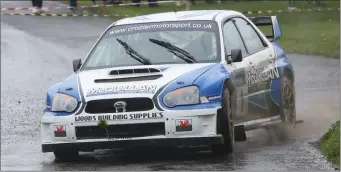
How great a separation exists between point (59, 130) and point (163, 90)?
108 cm

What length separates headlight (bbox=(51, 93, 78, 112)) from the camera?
9.84 m

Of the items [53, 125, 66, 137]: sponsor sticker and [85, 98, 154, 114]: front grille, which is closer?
[85, 98, 154, 114]: front grille

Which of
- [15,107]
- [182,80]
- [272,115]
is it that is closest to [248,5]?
[15,107]

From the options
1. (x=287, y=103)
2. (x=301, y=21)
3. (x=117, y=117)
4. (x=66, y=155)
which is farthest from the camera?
(x=301, y=21)

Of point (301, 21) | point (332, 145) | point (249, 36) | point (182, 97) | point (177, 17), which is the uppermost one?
point (177, 17)

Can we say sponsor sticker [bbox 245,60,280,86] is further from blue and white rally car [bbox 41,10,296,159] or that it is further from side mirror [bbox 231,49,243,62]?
side mirror [bbox 231,49,243,62]

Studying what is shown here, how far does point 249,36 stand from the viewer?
39.9 ft

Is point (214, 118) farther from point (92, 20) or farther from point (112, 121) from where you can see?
point (92, 20)

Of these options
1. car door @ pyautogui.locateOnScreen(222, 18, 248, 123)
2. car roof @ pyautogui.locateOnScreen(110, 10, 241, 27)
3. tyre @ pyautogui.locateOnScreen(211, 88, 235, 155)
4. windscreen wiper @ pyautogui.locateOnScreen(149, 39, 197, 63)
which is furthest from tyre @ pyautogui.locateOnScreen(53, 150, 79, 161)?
car roof @ pyautogui.locateOnScreen(110, 10, 241, 27)

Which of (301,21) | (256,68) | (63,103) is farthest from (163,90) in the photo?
(301,21)

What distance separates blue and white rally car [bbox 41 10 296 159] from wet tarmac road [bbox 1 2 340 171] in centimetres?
25

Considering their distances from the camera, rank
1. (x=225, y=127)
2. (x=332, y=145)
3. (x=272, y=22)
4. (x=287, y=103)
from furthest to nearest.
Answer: (x=272, y=22), (x=287, y=103), (x=332, y=145), (x=225, y=127)

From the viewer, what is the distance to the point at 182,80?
984 centimetres

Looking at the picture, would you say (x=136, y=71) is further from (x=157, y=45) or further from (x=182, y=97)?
(x=157, y=45)
